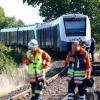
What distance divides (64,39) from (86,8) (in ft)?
113

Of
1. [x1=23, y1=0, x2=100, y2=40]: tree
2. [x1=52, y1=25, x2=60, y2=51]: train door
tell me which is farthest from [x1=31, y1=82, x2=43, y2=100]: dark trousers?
[x1=23, y1=0, x2=100, y2=40]: tree

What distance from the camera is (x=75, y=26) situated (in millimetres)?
34531

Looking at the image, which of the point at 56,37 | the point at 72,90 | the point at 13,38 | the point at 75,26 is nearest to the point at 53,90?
the point at 72,90

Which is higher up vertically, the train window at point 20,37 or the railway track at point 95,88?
the train window at point 20,37

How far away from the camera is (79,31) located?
34219 mm

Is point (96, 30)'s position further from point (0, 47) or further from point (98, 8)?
point (0, 47)

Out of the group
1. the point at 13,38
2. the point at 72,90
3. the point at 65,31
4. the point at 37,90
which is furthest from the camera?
the point at 13,38

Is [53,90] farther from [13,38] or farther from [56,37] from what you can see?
[13,38]

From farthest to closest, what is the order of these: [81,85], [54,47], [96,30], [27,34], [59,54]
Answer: [96,30] < [27,34] < [59,54] < [54,47] < [81,85]

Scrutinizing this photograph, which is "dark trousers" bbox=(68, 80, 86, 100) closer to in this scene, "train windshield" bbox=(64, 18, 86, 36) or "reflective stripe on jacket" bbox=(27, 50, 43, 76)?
"reflective stripe on jacket" bbox=(27, 50, 43, 76)

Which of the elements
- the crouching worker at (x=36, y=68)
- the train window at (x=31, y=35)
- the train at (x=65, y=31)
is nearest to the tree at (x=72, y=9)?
the train window at (x=31, y=35)

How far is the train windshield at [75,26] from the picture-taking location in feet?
112

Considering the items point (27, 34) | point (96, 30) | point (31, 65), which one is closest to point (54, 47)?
point (27, 34)

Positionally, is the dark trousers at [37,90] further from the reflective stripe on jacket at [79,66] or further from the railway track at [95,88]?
the railway track at [95,88]
